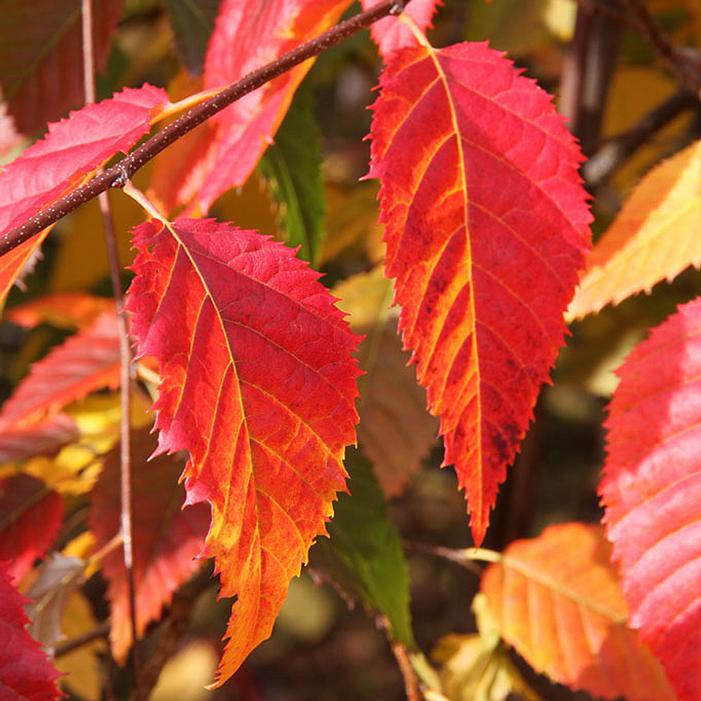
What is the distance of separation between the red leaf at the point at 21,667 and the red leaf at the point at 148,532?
0.75 ft

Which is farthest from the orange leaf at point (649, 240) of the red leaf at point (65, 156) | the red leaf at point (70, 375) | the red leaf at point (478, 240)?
the red leaf at point (70, 375)

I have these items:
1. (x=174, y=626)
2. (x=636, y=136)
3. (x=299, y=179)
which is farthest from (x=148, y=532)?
(x=636, y=136)

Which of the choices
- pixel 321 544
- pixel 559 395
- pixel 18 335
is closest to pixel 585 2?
pixel 321 544

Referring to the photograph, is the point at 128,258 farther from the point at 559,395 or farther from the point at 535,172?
the point at 559,395

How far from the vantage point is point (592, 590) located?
2.39ft

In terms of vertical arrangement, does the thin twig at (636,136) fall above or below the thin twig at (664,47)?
below

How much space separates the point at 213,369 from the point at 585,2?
435 millimetres

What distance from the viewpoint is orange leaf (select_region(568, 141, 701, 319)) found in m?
0.53

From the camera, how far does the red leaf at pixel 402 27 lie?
0.49 m

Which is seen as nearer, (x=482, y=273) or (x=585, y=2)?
(x=482, y=273)

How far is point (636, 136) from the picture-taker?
0.96 metres

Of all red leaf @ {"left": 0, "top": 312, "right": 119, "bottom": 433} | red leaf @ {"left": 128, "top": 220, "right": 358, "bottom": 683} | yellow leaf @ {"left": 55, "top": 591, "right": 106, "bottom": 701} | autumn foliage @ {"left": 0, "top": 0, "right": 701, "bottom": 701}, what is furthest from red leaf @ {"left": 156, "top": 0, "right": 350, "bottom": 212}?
yellow leaf @ {"left": 55, "top": 591, "right": 106, "bottom": 701}

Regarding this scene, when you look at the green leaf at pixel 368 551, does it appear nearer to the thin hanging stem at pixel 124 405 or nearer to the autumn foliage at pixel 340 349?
the autumn foliage at pixel 340 349

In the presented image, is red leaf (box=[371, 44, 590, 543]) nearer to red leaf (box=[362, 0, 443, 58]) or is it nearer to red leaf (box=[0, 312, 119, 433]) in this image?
red leaf (box=[362, 0, 443, 58])
